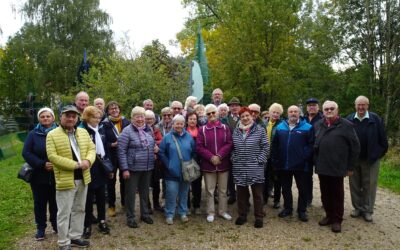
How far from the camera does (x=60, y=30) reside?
29.9 m

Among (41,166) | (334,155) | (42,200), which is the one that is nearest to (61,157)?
(41,166)

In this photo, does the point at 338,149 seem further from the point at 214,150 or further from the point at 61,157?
the point at 61,157

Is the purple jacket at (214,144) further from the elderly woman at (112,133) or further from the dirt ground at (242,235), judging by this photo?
the elderly woman at (112,133)

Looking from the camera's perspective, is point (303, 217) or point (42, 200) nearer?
point (42, 200)

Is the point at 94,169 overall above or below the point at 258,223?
above

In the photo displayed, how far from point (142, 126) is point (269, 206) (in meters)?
2.84

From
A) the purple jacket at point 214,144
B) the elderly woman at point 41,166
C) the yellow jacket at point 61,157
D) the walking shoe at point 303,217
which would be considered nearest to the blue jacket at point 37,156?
the elderly woman at point 41,166

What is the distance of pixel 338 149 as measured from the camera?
5383 mm

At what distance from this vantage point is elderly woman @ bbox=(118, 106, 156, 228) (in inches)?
210

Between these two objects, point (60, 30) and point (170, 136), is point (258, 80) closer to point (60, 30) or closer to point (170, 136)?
point (170, 136)

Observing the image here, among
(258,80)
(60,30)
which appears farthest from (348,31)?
(60,30)

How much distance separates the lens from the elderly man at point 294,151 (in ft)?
18.9

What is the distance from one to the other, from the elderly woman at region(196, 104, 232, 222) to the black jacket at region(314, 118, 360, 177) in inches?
55.9

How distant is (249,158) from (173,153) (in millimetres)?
1173
